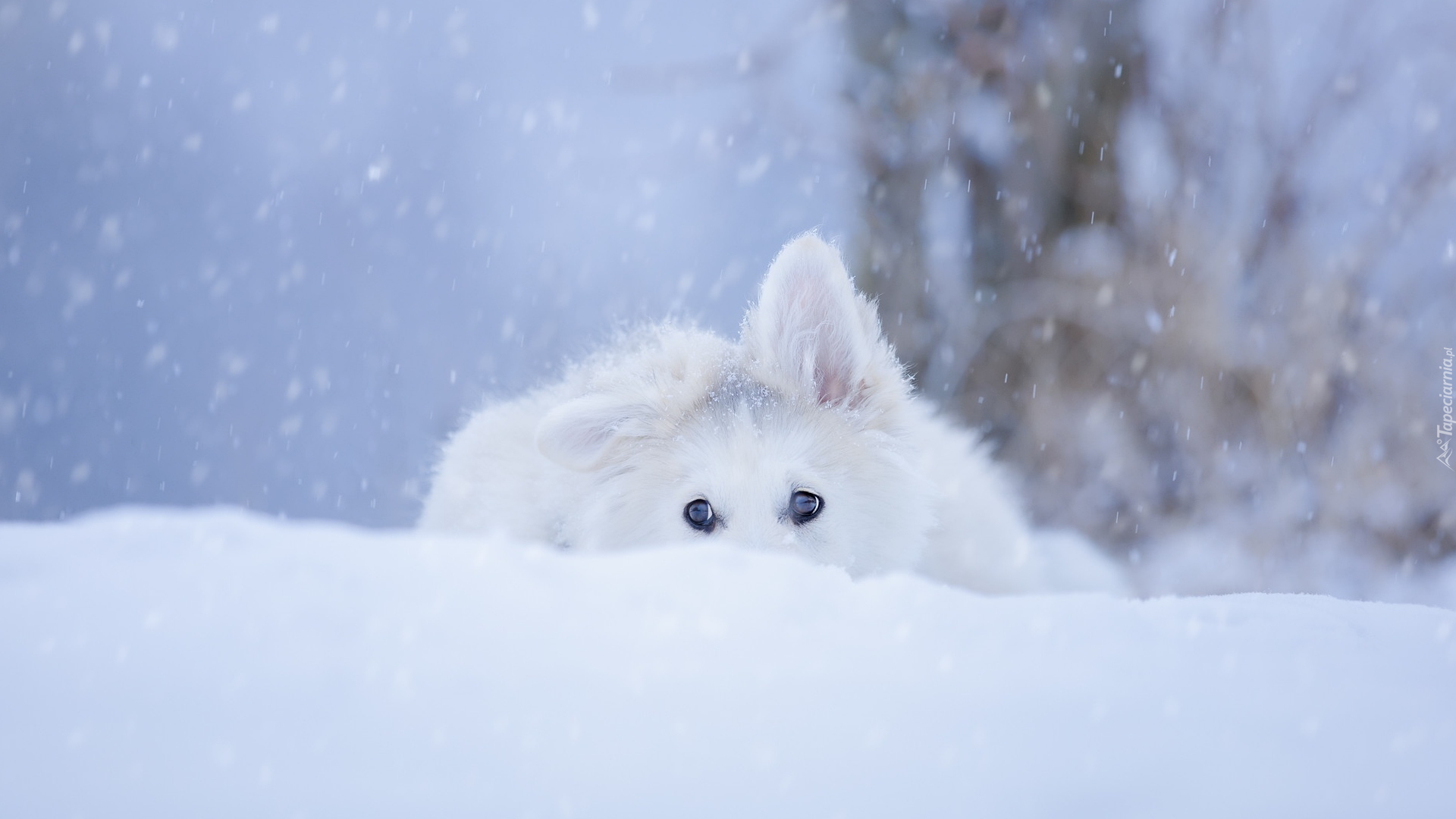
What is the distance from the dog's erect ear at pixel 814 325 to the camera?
2.37 metres

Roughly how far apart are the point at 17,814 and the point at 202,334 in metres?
6.22

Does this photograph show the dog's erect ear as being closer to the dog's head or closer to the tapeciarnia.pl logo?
the dog's head

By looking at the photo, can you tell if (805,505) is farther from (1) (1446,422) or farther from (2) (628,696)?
(1) (1446,422)

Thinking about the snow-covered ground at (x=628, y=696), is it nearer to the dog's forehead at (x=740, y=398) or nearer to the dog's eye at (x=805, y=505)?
the dog's eye at (x=805, y=505)

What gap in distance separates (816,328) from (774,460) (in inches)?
17.6

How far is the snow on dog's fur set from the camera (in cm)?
224

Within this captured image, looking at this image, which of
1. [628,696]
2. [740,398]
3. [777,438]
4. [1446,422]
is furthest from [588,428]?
[1446,422]

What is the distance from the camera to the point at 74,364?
5961 millimetres

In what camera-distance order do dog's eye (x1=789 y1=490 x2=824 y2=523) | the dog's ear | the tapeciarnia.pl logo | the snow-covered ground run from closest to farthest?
the snow-covered ground < dog's eye (x1=789 y1=490 x2=824 y2=523) < the dog's ear < the tapeciarnia.pl logo

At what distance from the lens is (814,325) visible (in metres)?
2.47

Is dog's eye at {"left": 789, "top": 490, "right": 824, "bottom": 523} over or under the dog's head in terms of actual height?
under

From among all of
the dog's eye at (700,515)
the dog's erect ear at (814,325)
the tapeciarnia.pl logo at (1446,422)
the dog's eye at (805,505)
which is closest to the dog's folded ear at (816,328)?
the dog's erect ear at (814,325)

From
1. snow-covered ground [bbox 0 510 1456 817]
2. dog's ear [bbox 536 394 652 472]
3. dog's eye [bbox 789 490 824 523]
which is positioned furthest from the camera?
dog's ear [bbox 536 394 652 472]

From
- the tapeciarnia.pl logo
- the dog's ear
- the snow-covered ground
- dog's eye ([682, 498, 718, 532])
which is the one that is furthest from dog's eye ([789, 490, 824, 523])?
the tapeciarnia.pl logo
